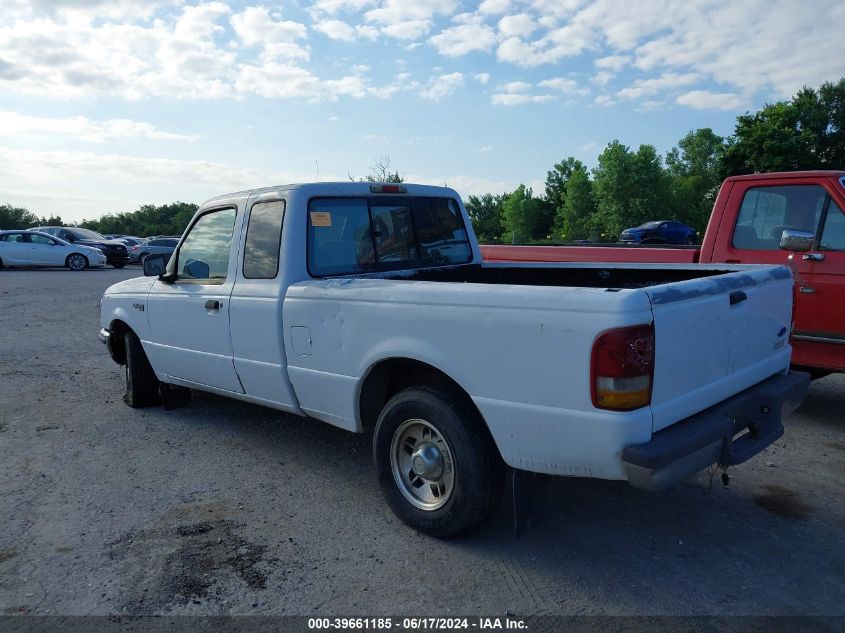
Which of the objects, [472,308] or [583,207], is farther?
[583,207]

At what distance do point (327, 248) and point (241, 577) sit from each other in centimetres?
209

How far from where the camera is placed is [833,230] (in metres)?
5.42

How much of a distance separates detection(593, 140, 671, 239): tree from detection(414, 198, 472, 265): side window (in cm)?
6202

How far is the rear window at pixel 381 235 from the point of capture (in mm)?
4398

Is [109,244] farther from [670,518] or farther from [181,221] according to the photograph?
[181,221]

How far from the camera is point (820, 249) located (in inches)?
215

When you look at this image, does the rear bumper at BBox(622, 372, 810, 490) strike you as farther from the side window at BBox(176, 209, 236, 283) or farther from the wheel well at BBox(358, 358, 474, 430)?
the side window at BBox(176, 209, 236, 283)

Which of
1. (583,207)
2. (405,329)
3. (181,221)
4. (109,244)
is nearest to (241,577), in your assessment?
(405,329)

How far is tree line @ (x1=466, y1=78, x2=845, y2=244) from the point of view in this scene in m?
42.8

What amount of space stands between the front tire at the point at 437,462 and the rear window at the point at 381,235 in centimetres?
124

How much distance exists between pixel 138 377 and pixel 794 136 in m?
45.4

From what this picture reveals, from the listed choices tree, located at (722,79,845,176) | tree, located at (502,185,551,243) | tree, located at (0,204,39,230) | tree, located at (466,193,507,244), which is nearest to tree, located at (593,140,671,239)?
tree, located at (722,79,845,176)

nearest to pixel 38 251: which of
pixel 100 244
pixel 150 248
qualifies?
pixel 100 244

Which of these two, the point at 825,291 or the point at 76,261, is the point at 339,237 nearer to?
the point at 825,291
